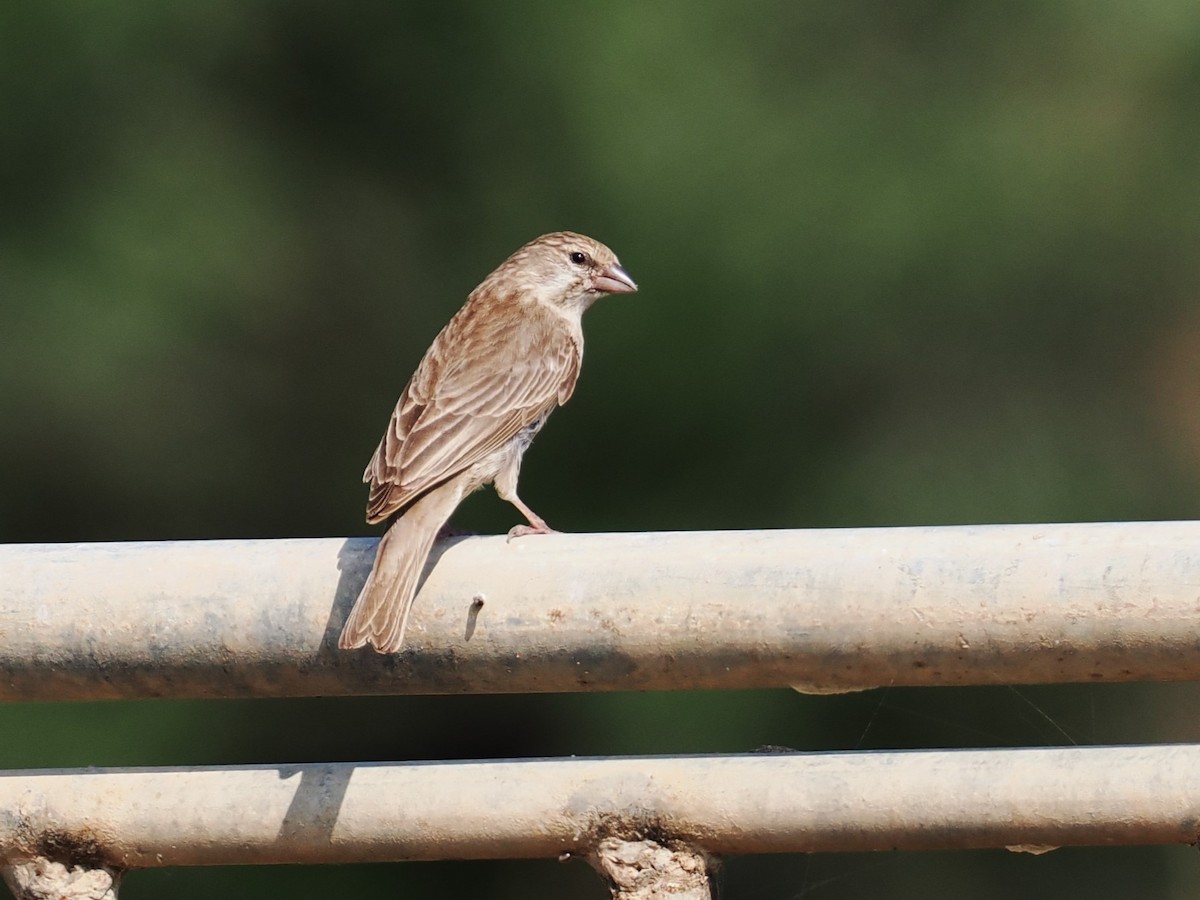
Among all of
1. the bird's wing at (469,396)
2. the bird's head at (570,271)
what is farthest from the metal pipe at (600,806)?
the bird's head at (570,271)

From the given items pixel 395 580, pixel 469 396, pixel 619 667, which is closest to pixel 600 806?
pixel 619 667

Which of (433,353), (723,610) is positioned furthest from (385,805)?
(433,353)

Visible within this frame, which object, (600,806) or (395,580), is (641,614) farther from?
(395,580)

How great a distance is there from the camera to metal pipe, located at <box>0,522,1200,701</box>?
1.90m

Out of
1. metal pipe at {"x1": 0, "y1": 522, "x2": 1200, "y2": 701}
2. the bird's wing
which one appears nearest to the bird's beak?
the bird's wing

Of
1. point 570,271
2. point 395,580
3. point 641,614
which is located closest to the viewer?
point 641,614

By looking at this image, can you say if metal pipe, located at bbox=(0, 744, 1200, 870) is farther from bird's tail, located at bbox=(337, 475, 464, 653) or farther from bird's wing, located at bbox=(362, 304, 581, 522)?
bird's wing, located at bbox=(362, 304, 581, 522)

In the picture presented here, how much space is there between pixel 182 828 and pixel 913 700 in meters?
4.41

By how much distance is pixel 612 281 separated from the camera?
15.9 ft

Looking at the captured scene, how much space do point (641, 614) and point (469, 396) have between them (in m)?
2.02

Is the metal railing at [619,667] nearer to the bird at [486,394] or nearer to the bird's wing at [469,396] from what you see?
the bird at [486,394]

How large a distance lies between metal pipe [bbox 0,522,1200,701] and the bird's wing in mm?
1226

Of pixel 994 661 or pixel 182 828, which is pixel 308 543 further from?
pixel 994 661

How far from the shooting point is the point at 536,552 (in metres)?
2.12
